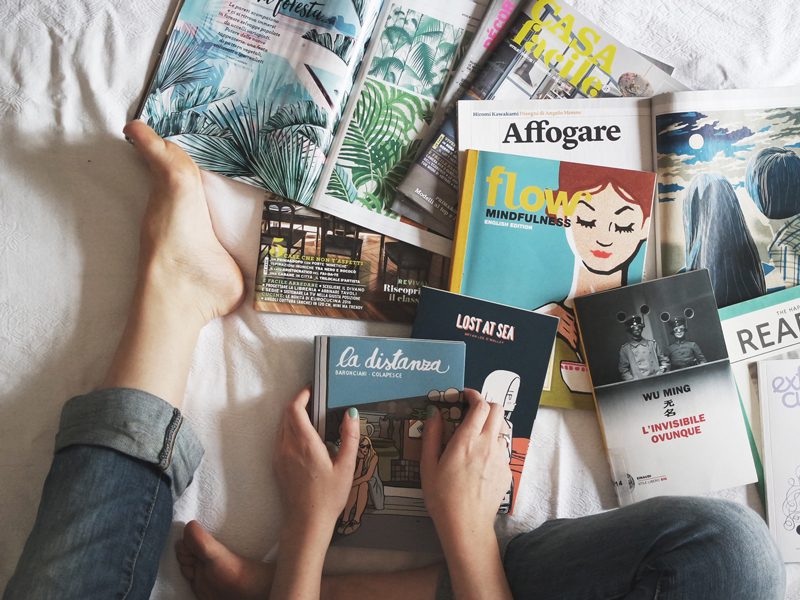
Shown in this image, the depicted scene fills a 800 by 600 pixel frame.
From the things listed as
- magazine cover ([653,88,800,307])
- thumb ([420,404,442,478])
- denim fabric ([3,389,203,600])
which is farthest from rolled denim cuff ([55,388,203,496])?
magazine cover ([653,88,800,307])

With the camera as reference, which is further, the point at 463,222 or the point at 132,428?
the point at 463,222

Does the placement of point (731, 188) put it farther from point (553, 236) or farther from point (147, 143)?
point (147, 143)

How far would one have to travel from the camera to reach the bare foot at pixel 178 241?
2.42 feet

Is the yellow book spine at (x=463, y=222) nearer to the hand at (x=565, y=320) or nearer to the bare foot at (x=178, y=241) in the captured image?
the hand at (x=565, y=320)

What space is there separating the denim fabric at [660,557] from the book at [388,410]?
0.10m

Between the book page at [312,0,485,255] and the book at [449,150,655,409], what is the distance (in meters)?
0.06

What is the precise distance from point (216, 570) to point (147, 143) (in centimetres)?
49

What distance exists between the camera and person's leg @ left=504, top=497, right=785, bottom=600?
609mm

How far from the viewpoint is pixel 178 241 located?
74cm

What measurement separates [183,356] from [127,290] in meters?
0.11

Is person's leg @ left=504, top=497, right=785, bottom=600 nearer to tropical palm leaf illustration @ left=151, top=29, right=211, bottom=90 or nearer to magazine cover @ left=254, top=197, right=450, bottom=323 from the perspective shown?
magazine cover @ left=254, top=197, right=450, bottom=323

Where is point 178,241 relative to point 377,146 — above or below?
below

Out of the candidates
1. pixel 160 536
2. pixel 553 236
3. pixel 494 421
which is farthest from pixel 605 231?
pixel 160 536

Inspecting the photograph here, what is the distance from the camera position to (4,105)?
2.49 ft
